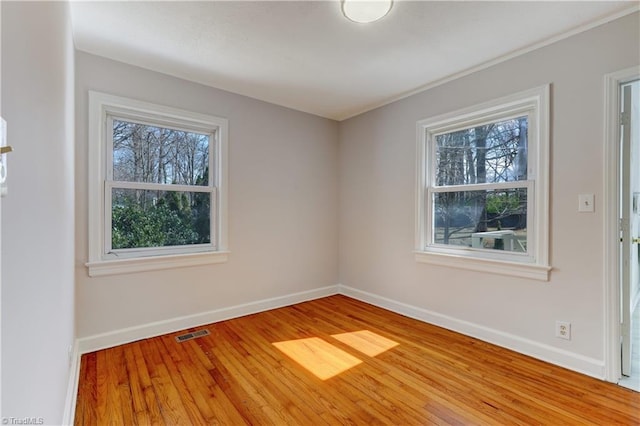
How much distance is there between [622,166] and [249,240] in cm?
325

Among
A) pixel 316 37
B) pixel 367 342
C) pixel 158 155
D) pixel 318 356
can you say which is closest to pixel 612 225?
pixel 367 342

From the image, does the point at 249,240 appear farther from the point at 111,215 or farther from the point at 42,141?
the point at 42,141

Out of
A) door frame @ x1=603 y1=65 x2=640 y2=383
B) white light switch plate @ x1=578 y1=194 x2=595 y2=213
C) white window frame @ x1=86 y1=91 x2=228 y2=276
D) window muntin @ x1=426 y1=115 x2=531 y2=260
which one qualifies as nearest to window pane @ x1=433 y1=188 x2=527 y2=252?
window muntin @ x1=426 y1=115 x2=531 y2=260

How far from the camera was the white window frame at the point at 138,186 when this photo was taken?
8.46 ft

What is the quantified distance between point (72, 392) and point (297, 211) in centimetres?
264

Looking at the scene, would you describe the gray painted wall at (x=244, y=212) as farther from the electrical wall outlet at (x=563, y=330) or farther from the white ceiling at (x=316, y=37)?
the electrical wall outlet at (x=563, y=330)

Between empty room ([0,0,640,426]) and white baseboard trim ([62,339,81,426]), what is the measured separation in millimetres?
26

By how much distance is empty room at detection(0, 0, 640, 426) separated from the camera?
179cm

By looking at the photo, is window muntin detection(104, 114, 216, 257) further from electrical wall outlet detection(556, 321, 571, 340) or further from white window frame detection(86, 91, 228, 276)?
electrical wall outlet detection(556, 321, 571, 340)

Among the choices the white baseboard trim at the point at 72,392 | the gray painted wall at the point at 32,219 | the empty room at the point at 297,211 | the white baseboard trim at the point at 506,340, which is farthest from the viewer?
the white baseboard trim at the point at 506,340

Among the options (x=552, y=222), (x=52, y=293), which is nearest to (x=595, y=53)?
(x=552, y=222)

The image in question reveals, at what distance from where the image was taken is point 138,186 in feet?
9.31

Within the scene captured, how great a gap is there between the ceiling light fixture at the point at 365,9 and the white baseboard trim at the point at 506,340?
268cm

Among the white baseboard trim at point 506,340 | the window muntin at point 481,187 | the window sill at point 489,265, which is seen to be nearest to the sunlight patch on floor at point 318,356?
the white baseboard trim at point 506,340
